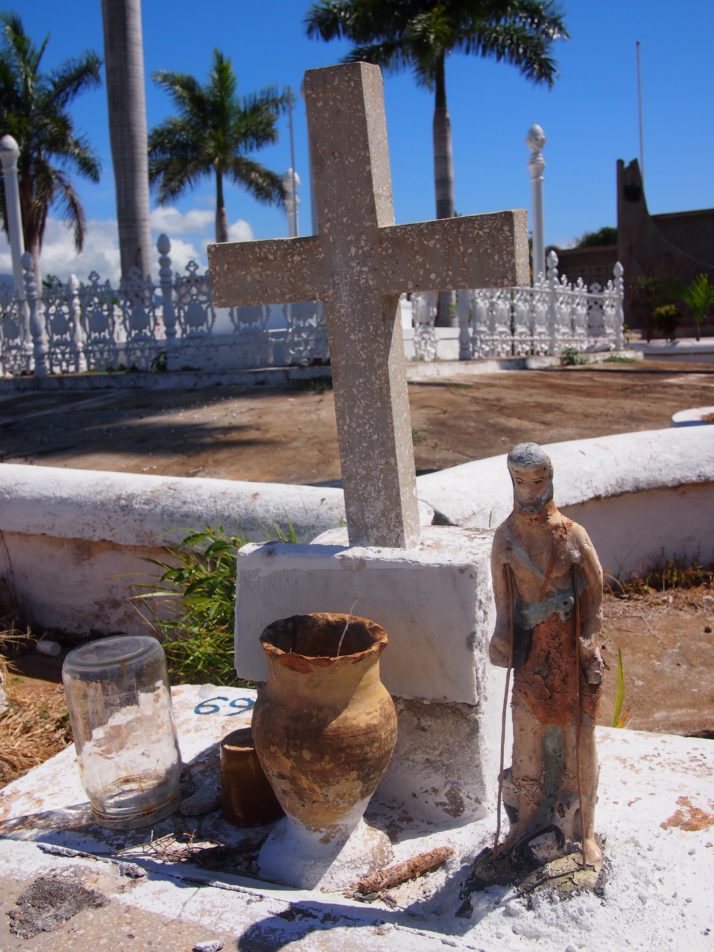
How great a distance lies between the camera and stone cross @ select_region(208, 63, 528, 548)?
2281 mm

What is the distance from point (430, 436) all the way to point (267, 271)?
4.43m

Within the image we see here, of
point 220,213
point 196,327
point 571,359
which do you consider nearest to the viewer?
point 196,327

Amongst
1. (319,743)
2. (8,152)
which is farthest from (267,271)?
(8,152)

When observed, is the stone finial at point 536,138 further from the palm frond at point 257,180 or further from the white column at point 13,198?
the palm frond at point 257,180

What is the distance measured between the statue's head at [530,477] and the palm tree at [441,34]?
17446 millimetres

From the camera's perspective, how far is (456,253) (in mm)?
2266

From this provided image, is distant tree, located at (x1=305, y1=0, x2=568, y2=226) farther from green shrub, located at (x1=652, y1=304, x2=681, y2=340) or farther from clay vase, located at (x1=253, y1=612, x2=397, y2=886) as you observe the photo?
clay vase, located at (x1=253, y1=612, x2=397, y2=886)

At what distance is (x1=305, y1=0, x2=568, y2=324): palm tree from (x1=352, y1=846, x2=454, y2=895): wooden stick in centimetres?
1753

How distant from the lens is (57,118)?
27.6 m

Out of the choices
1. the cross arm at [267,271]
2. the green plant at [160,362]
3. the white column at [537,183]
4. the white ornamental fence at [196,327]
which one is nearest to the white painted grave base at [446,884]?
the cross arm at [267,271]

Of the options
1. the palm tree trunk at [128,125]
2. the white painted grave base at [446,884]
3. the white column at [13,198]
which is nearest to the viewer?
the white painted grave base at [446,884]

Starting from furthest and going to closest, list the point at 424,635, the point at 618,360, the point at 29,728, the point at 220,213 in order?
the point at 220,213, the point at 618,360, the point at 29,728, the point at 424,635

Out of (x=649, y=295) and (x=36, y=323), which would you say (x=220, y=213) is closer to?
(x=649, y=295)

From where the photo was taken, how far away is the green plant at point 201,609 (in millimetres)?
3436
